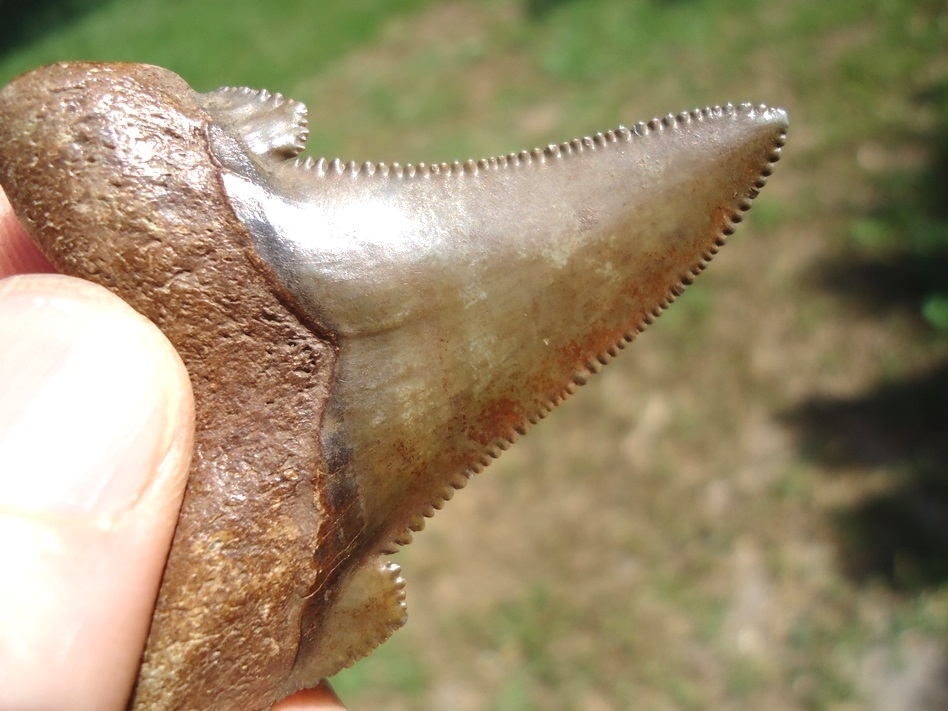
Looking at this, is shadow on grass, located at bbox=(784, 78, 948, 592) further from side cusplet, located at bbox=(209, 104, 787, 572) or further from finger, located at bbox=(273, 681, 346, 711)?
side cusplet, located at bbox=(209, 104, 787, 572)

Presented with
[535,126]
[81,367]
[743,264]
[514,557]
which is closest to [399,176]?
[81,367]

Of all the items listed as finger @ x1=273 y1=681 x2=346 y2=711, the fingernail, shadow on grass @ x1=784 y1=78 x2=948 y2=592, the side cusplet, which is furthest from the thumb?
shadow on grass @ x1=784 y1=78 x2=948 y2=592

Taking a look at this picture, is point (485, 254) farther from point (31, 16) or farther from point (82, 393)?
point (31, 16)

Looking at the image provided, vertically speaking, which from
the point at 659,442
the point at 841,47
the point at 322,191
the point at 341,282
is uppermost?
the point at 322,191

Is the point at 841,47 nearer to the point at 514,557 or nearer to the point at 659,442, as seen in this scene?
the point at 659,442

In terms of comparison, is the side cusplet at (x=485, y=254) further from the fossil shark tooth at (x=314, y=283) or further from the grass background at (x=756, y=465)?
the grass background at (x=756, y=465)

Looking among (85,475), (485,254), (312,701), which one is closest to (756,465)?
(312,701)
